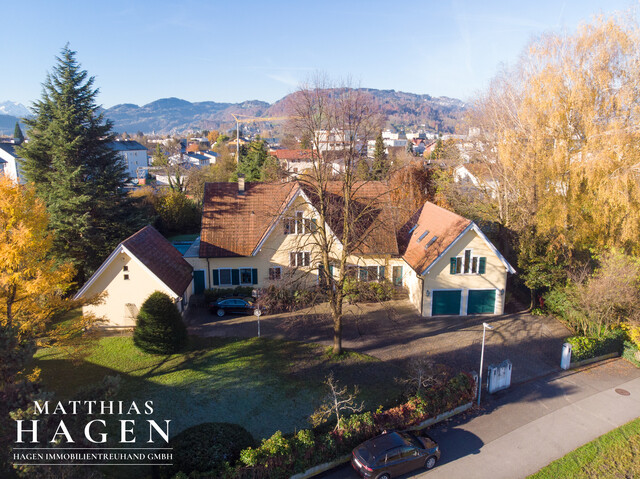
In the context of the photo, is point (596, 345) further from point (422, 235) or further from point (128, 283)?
point (128, 283)

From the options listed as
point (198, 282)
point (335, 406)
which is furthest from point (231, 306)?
point (335, 406)

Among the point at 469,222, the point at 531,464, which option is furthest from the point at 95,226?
the point at 531,464

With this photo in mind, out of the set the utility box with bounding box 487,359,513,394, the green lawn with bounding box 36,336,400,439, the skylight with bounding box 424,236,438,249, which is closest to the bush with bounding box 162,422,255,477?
the green lawn with bounding box 36,336,400,439

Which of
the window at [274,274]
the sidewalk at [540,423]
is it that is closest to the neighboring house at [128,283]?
the window at [274,274]

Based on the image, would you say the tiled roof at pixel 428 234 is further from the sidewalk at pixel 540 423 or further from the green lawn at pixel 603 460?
the green lawn at pixel 603 460

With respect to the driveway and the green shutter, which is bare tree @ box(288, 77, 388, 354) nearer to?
the driveway

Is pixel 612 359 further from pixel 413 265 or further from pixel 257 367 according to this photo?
pixel 257 367
